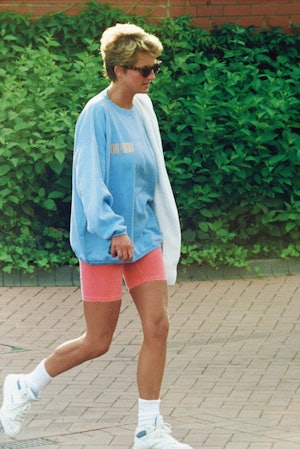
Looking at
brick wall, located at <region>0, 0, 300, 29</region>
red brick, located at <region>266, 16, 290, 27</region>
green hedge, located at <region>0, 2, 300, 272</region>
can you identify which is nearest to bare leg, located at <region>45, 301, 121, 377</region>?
green hedge, located at <region>0, 2, 300, 272</region>

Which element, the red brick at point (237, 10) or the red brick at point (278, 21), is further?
the red brick at point (278, 21)

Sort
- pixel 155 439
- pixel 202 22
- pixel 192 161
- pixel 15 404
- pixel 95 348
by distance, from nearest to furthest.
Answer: pixel 155 439, pixel 95 348, pixel 15 404, pixel 192 161, pixel 202 22

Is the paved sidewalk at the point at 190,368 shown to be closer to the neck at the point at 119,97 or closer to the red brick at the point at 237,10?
the neck at the point at 119,97

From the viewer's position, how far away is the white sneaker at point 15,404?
5.86 m

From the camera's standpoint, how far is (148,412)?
5.68 m

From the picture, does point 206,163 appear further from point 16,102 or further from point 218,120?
point 16,102

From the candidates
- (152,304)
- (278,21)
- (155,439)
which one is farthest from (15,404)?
(278,21)

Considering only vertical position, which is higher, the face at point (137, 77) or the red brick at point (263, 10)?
the red brick at point (263, 10)

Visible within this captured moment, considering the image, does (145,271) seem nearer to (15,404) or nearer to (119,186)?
(119,186)

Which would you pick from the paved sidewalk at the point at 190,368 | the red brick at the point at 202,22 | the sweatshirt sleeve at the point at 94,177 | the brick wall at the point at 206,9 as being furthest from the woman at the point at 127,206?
the red brick at the point at 202,22

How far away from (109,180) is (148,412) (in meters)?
1.02

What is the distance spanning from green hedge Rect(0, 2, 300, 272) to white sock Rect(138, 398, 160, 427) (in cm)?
418

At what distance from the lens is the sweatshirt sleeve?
546 centimetres

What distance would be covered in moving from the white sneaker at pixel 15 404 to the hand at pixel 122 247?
88 cm
